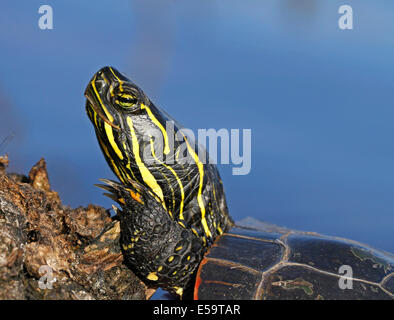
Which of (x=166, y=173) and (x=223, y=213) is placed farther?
(x=223, y=213)

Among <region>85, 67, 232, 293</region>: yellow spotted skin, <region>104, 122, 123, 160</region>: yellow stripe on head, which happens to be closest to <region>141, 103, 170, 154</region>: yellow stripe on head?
<region>85, 67, 232, 293</region>: yellow spotted skin

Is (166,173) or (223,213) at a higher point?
(166,173)

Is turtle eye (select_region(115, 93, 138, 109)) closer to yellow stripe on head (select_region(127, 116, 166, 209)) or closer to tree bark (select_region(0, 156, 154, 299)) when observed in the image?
yellow stripe on head (select_region(127, 116, 166, 209))

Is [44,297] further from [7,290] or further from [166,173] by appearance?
[166,173]

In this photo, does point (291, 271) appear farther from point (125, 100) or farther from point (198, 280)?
point (125, 100)

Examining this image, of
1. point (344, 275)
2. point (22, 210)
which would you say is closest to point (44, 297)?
point (22, 210)

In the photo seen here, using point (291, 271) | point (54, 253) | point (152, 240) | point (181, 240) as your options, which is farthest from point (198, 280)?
point (54, 253)

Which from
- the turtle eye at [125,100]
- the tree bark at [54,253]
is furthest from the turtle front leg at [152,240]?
the turtle eye at [125,100]
